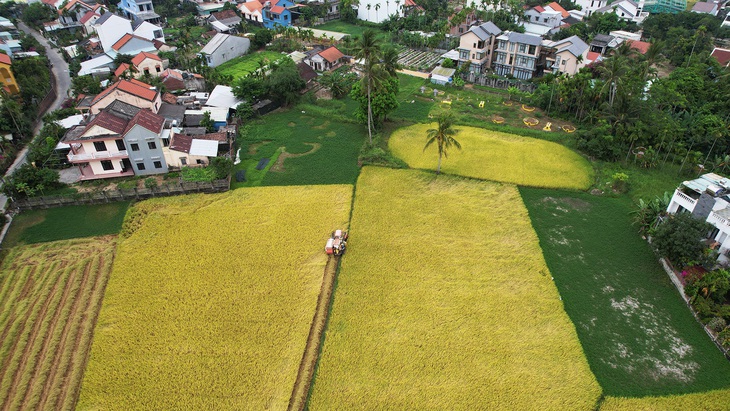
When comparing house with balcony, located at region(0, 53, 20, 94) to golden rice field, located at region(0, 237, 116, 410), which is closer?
golden rice field, located at region(0, 237, 116, 410)

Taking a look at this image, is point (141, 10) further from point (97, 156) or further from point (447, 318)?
point (447, 318)

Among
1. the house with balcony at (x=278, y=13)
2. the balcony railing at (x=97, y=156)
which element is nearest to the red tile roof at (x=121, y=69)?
the balcony railing at (x=97, y=156)

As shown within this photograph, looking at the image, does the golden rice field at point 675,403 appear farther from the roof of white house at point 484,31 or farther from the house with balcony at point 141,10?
the house with balcony at point 141,10

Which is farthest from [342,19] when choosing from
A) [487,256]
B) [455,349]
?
[455,349]

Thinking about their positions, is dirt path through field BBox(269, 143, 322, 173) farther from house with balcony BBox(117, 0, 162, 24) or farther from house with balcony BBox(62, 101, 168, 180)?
house with balcony BBox(117, 0, 162, 24)

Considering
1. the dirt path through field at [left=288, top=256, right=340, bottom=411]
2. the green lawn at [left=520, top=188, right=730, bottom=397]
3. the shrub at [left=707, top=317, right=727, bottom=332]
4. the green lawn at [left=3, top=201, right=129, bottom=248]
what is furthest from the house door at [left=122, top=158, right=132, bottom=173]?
the shrub at [left=707, top=317, right=727, bottom=332]

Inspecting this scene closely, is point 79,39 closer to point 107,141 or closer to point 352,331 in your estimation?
point 107,141
